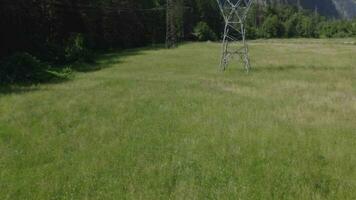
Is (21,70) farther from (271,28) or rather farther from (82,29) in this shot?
(271,28)

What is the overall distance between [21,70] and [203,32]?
256 ft

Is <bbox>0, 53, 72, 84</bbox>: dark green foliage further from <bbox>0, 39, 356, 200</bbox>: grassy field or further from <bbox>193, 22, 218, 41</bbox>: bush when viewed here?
<bbox>193, 22, 218, 41</bbox>: bush

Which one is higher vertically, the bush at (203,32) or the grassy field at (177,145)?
the grassy field at (177,145)

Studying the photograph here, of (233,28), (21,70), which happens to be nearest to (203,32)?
(233,28)

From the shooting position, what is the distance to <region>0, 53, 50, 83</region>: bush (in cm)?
2587

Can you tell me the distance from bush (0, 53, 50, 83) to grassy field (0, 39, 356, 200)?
5.78 meters

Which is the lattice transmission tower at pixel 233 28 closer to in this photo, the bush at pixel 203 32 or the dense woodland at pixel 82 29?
the dense woodland at pixel 82 29

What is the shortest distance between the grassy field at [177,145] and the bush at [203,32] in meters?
82.9

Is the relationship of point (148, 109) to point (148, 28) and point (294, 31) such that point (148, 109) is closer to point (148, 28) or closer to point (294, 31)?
point (148, 28)

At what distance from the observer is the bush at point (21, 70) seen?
84.9ft

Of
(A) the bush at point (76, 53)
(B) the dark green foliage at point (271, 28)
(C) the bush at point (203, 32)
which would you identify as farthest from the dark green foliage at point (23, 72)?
(B) the dark green foliage at point (271, 28)

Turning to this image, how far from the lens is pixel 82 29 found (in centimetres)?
5856

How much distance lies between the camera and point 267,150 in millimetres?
10742

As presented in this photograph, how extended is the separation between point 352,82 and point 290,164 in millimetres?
17378
